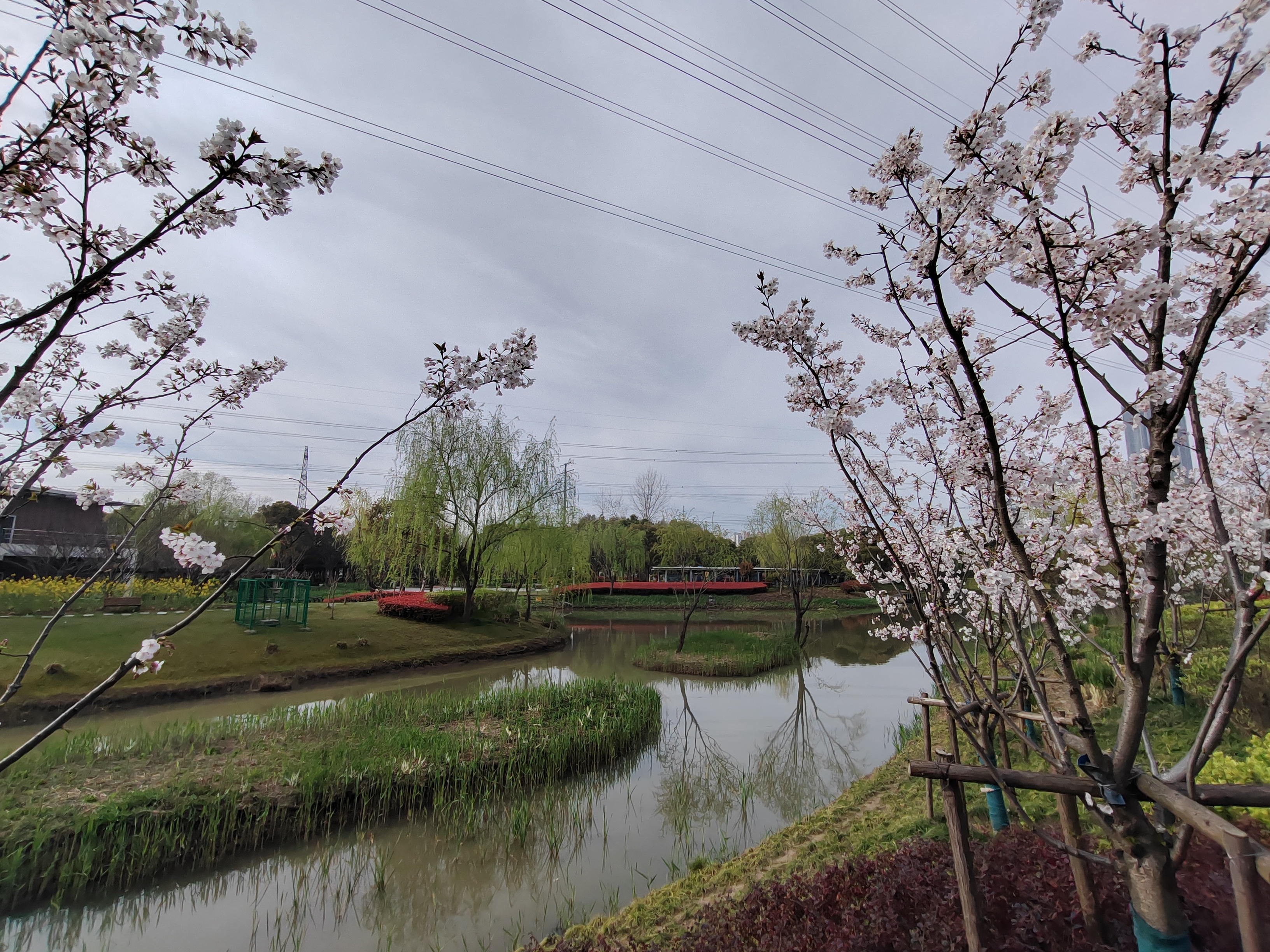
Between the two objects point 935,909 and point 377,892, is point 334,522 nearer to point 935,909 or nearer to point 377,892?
point 935,909

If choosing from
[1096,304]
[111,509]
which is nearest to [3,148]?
[111,509]

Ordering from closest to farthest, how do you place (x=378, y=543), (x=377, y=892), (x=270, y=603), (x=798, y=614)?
(x=377, y=892)
(x=270, y=603)
(x=798, y=614)
(x=378, y=543)

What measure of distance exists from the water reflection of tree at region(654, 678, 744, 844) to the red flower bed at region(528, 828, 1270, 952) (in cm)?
259

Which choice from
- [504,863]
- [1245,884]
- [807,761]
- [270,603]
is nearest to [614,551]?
[270,603]

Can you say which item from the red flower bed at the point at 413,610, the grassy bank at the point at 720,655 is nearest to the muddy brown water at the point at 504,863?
the grassy bank at the point at 720,655

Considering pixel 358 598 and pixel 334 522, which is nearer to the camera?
pixel 334 522

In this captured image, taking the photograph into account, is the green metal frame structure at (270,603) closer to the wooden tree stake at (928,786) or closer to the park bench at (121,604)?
the park bench at (121,604)

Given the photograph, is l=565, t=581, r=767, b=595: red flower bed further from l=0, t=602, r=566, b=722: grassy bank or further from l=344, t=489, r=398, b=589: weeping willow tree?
l=0, t=602, r=566, b=722: grassy bank

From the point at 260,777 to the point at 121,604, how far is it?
41.8ft

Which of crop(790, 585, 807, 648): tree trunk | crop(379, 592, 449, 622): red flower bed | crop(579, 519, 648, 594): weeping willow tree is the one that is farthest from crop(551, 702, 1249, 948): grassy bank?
crop(579, 519, 648, 594): weeping willow tree

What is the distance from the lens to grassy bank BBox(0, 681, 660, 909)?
4.54m

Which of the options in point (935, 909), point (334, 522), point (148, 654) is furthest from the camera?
point (935, 909)

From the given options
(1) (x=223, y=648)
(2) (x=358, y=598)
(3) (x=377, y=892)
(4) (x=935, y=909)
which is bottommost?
(3) (x=377, y=892)

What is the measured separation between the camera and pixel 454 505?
754 inches
